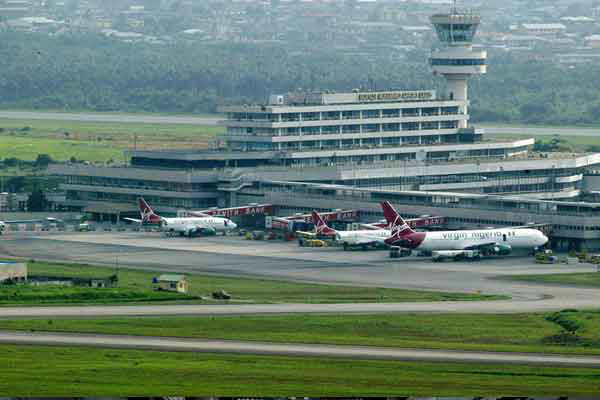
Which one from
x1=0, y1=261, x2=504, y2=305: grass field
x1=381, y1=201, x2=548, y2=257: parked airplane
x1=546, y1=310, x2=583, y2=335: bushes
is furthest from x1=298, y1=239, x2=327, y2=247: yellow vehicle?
x1=546, y1=310, x2=583, y2=335: bushes

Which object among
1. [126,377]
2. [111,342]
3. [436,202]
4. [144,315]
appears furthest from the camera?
[436,202]

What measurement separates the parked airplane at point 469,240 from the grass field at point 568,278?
14635 millimetres

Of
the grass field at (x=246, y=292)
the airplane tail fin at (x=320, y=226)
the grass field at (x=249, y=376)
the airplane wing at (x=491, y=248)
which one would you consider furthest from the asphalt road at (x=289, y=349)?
the airplane tail fin at (x=320, y=226)

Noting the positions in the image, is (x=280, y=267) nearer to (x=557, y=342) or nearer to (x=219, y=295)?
(x=219, y=295)

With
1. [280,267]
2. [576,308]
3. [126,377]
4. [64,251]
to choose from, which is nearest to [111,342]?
[126,377]

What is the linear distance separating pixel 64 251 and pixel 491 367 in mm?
75470

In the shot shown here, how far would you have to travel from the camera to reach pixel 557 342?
11019cm

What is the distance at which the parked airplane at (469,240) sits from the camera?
6388 inches

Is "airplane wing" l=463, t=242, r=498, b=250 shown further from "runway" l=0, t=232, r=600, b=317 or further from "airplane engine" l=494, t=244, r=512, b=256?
"runway" l=0, t=232, r=600, b=317

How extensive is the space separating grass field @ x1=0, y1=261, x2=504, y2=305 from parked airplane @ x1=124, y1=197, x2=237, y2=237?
1377 inches

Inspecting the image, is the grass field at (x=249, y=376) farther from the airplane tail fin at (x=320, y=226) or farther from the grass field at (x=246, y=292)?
the airplane tail fin at (x=320, y=226)

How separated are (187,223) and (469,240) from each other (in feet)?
110

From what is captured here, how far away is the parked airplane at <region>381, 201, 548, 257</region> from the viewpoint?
16225 centimetres

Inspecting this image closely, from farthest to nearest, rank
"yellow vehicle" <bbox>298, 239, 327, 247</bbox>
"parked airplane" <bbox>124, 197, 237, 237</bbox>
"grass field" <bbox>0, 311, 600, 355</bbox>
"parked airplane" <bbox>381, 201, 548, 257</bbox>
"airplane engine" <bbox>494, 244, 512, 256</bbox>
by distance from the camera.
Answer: "parked airplane" <bbox>124, 197, 237, 237</bbox>, "yellow vehicle" <bbox>298, 239, 327, 247</bbox>, "airplane engine" <bbox>494, 244, 512, 256</bbox>, "parked airplane" <bbox>381, 201, 548, 257</bbox>, "grass field" <bbox>0, 311, 600, 355</bbox>
